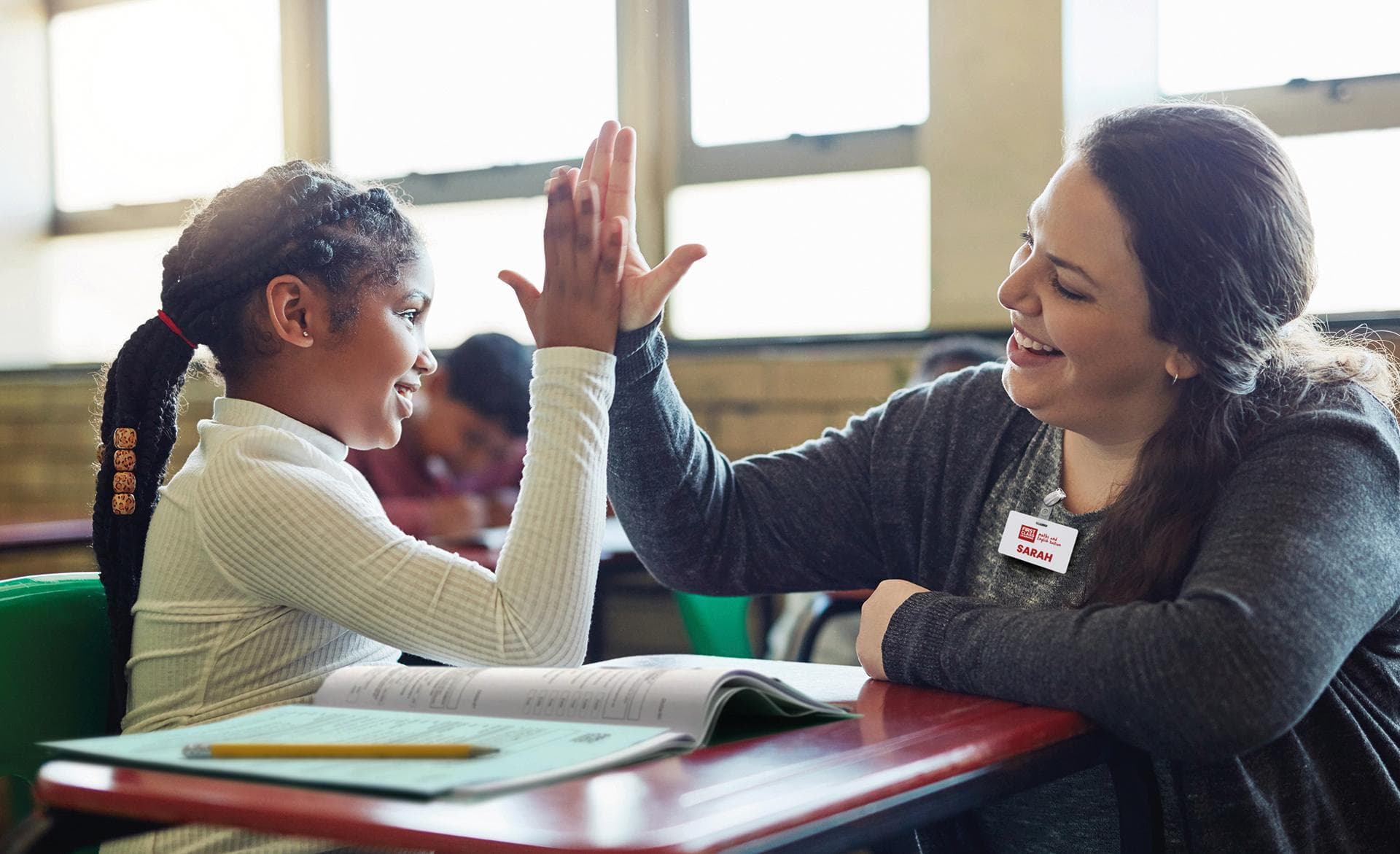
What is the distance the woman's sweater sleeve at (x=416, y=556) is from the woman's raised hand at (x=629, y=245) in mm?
186

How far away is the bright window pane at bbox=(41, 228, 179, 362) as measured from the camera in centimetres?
491

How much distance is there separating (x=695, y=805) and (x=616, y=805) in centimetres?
Answer: 4

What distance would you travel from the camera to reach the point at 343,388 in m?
1.31

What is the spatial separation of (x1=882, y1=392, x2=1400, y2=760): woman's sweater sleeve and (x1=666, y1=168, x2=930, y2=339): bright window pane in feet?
7.36

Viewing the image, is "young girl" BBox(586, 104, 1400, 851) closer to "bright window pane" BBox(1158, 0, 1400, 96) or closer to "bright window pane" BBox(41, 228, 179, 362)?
"bright window pane" BBox(1158, 0, 1400, 96)

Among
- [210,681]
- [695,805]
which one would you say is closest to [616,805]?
[695,805]

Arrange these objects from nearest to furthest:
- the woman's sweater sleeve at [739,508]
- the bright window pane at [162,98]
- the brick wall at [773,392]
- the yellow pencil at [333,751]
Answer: the yellow pencil at [333,751] → the woman's sweater sleeve at [739,508] → the brick wall at [773,392] → the bright window pane at [162,98]

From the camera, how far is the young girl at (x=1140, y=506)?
1037 millimetres

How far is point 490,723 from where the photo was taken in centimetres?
89

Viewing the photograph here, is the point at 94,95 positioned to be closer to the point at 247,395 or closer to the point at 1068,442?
the point at 247,395

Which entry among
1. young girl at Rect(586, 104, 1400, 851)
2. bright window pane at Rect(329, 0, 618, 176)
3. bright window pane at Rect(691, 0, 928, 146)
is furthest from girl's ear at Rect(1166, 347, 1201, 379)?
bright window pane at Rect(329, 0, 618, 176)

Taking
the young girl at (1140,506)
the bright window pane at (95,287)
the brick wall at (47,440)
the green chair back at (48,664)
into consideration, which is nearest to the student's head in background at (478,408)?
the brick wall at (47,440)

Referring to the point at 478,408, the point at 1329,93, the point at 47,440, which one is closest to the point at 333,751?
the point at 478,408

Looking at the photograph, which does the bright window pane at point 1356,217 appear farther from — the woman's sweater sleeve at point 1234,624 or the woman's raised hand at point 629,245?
the woman's raised hand at point 629,245
